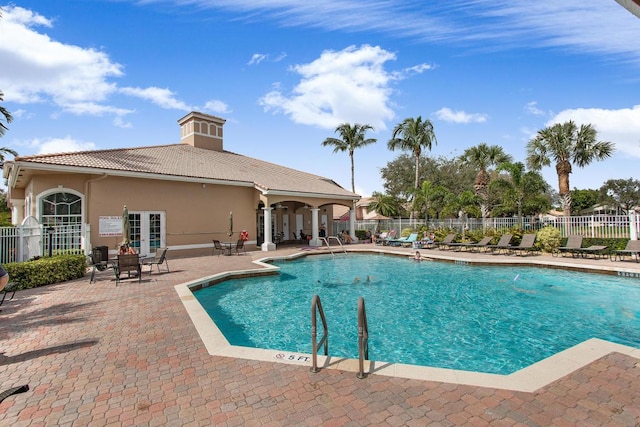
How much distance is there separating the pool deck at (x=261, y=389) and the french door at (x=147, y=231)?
38.2 ft

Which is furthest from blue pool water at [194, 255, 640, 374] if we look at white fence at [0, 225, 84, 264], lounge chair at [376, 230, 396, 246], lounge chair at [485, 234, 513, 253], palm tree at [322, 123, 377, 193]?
palm tree at [322, 123, 377, 193]

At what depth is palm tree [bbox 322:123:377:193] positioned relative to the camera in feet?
120

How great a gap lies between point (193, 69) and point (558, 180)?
24886 millimetres

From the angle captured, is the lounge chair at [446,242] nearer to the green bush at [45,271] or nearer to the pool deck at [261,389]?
the pool deck at [261,389]

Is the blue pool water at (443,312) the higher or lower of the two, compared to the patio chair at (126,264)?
lower

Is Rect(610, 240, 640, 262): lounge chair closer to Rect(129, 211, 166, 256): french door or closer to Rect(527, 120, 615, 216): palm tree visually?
Rect(527, 120, 615, 216): palm tree

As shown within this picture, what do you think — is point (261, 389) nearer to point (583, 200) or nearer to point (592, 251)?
point (592, 251)

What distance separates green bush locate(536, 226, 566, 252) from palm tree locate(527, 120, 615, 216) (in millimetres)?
8290

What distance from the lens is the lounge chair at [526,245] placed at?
1661 cm

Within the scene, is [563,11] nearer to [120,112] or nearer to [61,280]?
[120,112]

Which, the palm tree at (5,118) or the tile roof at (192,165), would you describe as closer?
the tile roof at (192,165)

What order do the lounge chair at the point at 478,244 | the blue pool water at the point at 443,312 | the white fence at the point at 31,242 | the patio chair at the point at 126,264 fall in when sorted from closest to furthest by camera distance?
the blue pool water at the point at 443,312 < the patio chair at the point at 126,264 < the white fence at the point at 31,242 < the lounge chair at the point at 478,244

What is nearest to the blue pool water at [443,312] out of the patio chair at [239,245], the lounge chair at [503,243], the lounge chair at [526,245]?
the lounge chair at [526,245]

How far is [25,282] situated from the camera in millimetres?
9703
